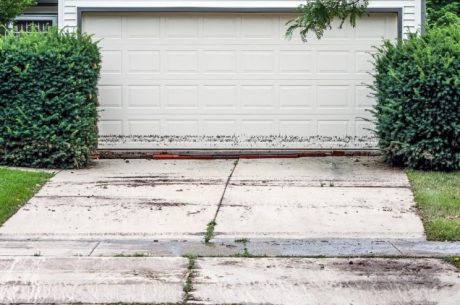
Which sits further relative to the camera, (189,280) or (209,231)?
(209,231)

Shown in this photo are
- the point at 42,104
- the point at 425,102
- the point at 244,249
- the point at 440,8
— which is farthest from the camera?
the point at 440,8

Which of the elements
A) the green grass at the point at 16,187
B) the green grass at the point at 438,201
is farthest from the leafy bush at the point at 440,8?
the green grass at the point at 16,187

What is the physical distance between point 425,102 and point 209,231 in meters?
4.71

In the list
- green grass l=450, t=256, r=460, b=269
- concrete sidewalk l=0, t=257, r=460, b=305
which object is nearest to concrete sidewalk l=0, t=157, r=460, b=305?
concrete sidewalk l=0, t=257, r=460, b=305

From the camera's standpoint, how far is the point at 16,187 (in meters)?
11.4

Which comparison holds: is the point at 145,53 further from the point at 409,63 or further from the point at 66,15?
the point at 409,63

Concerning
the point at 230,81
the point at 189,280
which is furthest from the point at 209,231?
the point at 230,81

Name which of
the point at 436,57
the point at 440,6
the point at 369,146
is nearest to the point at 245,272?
the point at 436,57

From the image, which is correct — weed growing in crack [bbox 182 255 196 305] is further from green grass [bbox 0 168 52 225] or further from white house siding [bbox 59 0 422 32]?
white house siding [bbox 59 0 422 32]

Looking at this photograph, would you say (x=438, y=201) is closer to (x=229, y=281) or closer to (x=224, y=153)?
(x=229, y=281)

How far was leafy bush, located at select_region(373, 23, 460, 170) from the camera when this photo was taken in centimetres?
1259

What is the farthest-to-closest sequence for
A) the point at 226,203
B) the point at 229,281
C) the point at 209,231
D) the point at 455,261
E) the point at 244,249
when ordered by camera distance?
the point at 226,203 < the point at 209,231 < the point at 244,249 < the point at 455,261 < the point at 229,281

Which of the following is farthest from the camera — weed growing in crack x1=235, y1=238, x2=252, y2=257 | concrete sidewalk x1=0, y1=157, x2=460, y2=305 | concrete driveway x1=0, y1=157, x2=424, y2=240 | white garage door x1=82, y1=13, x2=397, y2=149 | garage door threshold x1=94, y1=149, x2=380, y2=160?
white garage door x1=82, y1=13, x2=397, y2=149

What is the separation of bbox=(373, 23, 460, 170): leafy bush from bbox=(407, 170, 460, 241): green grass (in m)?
0.33
